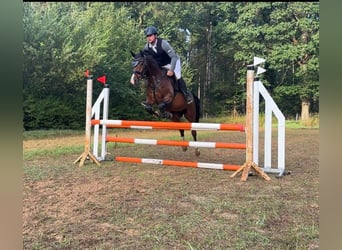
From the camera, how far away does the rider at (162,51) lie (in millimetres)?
3272

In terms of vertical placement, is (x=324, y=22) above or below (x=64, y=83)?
below

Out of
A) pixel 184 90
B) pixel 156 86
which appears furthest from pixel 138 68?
pixel 184 90

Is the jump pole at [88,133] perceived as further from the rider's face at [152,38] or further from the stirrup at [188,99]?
the stirrup at [188,99]

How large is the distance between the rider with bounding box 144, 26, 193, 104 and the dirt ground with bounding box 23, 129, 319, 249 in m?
1.05

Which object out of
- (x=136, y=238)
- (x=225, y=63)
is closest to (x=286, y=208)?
(x=136, y=238)

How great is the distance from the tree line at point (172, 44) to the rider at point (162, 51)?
3018mm

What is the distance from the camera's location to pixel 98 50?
7.38m

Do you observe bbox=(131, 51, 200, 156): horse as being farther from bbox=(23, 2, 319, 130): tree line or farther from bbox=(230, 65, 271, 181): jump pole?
bbox=(23, 2, 319, 130): tree line

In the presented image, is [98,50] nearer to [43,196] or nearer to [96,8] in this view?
[96,8]

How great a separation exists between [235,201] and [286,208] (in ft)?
0.93

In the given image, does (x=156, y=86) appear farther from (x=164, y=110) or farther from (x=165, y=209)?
(x=165, y=209)

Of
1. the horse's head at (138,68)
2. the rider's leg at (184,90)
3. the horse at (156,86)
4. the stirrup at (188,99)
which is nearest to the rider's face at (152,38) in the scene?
the horse at (156,86)

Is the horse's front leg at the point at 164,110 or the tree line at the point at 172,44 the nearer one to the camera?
the horse's front leg at the point at 164,110

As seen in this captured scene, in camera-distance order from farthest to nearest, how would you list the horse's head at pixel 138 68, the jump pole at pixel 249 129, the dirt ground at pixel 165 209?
the horse's head at pixel 138 68
the jump pole at pixel 249 129
the dirt ground at pixel 165 209
